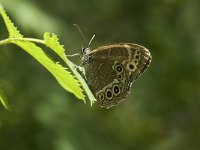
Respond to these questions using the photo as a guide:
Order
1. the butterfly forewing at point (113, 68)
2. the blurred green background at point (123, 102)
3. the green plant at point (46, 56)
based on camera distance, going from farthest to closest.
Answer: the blurred green background at point (123, 102) → the butterfly forewing at point (113, 68) → the green plant at point (46, 56)

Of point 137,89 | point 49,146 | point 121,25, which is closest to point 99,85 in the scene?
point 49,146

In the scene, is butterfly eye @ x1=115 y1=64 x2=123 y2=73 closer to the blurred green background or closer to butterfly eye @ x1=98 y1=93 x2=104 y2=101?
butterfly eye @ x1=98 y1=93 x2=104 y2=101

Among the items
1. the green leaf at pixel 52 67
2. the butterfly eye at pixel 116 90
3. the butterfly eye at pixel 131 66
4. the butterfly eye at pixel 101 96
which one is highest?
the butterfly eye at pixel 131 66

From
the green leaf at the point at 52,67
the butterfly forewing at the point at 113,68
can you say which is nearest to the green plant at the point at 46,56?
the green leaf at the point at 52,67

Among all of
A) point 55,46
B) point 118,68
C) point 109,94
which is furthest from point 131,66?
point 55,46

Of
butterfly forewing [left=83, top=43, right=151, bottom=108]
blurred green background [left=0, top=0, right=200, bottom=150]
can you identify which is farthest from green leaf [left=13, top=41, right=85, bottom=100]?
blurred green background [left=0, top=0, right=200, bottom=150]

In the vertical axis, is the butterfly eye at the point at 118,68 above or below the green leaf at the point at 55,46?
above

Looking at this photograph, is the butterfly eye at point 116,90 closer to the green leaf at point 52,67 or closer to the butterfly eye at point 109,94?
the butterfly eye at point 109,94
